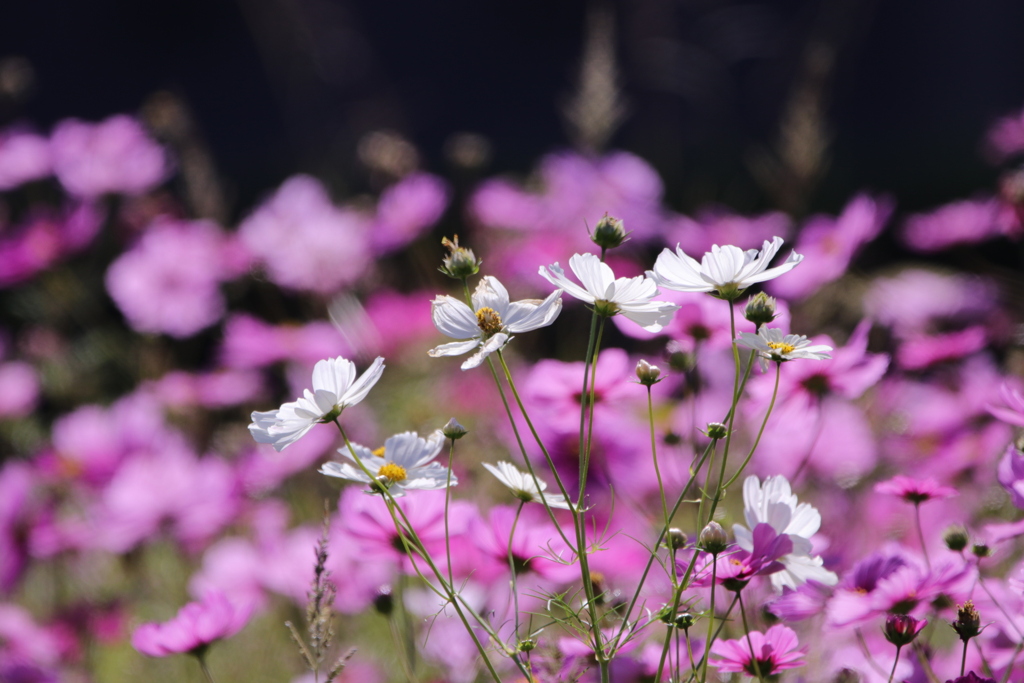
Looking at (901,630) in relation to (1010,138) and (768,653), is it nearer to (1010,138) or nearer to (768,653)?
(768,653)

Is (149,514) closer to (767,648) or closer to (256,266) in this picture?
(256,266)

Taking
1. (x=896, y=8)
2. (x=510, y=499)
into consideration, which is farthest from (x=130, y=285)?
(x=896, y=8)

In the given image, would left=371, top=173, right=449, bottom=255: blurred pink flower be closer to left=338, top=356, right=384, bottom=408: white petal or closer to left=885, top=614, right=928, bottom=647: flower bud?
left=338, top=356, right=384, bottom=408: white petal

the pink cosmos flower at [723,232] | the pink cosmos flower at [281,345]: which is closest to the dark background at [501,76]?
the pink cosmos flower at [723,232]

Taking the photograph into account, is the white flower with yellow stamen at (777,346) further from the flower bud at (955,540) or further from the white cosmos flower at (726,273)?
the flower bud at (955,540)

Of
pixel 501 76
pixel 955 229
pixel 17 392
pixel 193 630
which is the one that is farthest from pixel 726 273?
pixel 501 76
